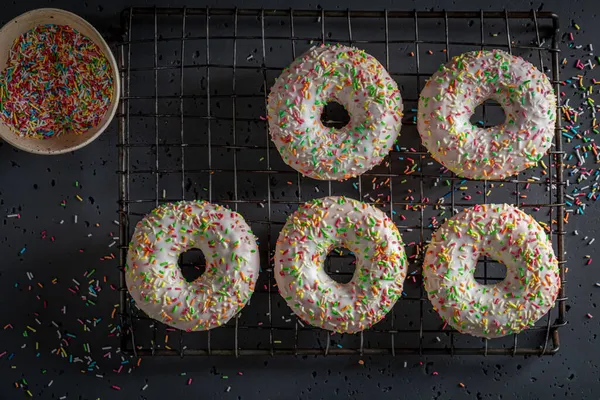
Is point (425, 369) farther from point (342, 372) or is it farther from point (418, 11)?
point (418, 11)

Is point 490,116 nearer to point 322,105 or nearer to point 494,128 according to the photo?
point 494,128

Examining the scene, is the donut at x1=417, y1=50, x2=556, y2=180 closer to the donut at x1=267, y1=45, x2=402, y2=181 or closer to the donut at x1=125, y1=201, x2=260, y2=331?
the donut at x1=267, y1=45, x2=402, y2=181

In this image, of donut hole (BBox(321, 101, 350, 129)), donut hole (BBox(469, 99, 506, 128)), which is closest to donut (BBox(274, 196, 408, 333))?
donut hole (BBox(321, 101, 350, 129))

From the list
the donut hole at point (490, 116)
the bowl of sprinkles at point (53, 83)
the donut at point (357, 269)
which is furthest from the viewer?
the donut hole at point (490, 116)

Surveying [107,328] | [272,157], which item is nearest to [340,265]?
[272,157]

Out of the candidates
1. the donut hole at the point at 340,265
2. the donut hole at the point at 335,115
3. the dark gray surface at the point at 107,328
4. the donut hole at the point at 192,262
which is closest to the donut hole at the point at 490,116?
the dark gray surface at the point at 107,328

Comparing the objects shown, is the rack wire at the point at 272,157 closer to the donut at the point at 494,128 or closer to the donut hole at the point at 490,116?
the donut hole at the point at 490,116
